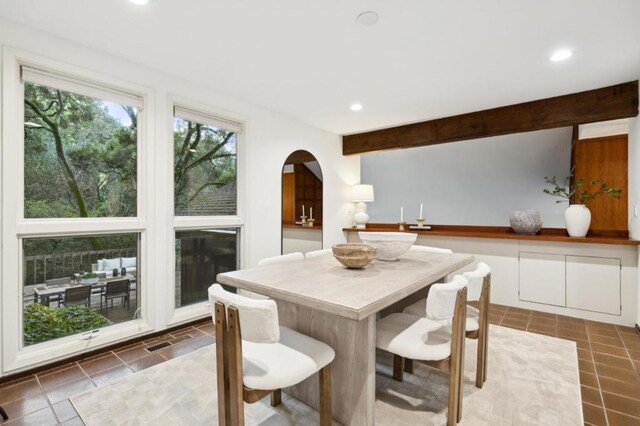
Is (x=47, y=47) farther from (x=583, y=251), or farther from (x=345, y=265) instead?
(x=583, y=251)

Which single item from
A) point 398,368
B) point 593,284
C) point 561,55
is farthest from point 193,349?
point 593,284

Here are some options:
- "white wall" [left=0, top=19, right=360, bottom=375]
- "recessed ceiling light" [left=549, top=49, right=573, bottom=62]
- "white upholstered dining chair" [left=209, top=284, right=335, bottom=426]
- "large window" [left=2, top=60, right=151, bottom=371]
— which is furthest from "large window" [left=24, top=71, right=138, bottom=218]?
"recessed ceiling light" [left=549, top=49, right=573, bottom=62]

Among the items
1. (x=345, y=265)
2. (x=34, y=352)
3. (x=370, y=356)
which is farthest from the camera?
(x=34, y=352)

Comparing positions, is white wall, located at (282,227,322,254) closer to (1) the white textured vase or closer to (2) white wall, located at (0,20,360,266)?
(2) white wall, located at (0,20,360,266)

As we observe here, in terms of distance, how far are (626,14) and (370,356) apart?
2540 mm

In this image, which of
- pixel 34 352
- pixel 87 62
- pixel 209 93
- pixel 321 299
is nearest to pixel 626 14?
pixel 321 299

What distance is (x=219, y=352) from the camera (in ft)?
4.42

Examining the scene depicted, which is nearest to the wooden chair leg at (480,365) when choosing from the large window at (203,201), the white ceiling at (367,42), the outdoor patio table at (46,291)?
the white ceiling at (367,42)

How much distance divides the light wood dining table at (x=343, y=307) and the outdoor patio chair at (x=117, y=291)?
1533 mm

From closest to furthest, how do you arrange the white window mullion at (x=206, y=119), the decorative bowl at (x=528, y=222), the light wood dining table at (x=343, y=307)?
the light wood dining table at (x=343, y=307) < the white window mullion at (x=206, y=119) < the decorative bowl at (x=528, y=222)

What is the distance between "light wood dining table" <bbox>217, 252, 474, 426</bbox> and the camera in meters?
1.30

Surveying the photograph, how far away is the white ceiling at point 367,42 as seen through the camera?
1870 mm

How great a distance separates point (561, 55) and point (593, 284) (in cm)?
240

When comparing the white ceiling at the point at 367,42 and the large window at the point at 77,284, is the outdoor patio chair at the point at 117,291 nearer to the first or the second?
the large window at the point at 77,284
